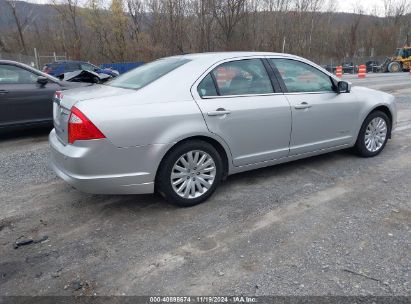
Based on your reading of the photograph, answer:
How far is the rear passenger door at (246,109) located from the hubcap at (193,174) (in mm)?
311

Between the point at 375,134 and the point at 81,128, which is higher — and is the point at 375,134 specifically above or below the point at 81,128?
below

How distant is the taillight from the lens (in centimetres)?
312

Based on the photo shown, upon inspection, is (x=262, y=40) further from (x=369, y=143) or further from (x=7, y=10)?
(x=369, y=143)

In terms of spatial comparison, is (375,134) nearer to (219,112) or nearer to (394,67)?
(219,112)

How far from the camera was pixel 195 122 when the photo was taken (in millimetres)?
3516

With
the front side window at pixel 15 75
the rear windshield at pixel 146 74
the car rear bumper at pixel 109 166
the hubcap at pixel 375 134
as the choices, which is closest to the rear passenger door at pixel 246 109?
the rear windshield at pixel 146 74

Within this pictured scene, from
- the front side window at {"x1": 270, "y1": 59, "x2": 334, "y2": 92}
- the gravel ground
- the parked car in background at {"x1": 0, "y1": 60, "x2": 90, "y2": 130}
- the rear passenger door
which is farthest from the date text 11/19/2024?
the parked car in background at {"x1": 0, "y1": 60, "x2": 90, "y2": 130}

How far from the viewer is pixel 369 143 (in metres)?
5.16

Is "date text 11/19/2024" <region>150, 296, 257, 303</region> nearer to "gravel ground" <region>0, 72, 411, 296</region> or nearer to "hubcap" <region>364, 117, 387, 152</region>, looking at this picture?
"gravel ground" <region>0, 72, 411, 296</region>

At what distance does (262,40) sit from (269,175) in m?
38.2

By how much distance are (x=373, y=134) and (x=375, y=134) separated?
0.16 ft

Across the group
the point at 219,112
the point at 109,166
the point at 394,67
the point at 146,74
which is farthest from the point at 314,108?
the point at 394,67

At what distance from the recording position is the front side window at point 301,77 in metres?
4.30

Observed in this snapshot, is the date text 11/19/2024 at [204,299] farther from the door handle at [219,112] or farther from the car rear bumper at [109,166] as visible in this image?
the door handle at [219,112]
